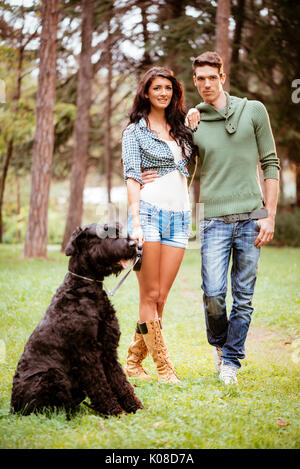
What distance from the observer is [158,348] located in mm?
4051

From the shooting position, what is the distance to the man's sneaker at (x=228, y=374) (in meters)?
3.95

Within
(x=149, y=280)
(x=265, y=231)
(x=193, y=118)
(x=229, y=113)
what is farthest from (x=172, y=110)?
(x=149, y=280)

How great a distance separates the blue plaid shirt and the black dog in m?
0.73

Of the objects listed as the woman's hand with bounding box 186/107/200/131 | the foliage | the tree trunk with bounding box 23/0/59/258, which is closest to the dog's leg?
the woman's hand with bounding box 186/107/200/131

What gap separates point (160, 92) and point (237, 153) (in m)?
0.81

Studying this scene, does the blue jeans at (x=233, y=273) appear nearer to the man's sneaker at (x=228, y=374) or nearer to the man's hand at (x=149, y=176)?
the man's sneaker at (x=228, y=374)

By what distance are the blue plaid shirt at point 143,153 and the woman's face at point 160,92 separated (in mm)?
193

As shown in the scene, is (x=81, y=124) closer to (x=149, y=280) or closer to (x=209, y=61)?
(x=209, y=61)

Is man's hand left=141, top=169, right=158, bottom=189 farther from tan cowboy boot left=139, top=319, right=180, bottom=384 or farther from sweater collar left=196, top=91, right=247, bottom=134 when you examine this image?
tan cowboy boot left=139, top=319, right=180, bottom=384

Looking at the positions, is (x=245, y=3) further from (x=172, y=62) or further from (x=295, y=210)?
(x=295, y=210)

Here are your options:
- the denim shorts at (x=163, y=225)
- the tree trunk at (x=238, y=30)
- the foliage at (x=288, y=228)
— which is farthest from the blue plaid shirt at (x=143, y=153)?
the foliage at (x=288, y=228)

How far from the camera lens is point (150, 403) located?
3.49m

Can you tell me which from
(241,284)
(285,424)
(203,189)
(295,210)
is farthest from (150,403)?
(295,210)
